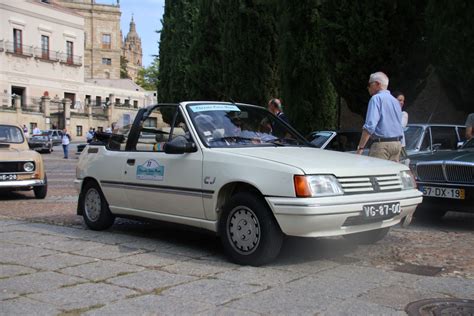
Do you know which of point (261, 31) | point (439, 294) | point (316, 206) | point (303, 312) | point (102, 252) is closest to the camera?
point (303, 312)

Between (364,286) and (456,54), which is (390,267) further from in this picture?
(456,54)

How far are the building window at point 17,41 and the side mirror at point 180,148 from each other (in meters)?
63.1

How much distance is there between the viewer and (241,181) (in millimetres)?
5492

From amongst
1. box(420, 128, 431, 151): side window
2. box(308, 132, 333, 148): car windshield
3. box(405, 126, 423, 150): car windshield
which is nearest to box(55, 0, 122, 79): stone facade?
box(308, 132, 333, 148): car windshield

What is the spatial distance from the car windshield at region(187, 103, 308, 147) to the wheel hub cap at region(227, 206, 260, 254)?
0.89m

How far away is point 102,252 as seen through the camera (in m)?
6.14

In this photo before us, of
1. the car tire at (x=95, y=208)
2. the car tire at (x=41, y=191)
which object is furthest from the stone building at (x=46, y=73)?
the car tire at (x=95, y=208)

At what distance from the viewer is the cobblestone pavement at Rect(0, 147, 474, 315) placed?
4254mm

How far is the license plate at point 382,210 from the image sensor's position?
536cm

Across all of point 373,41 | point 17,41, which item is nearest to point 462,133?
point 373,41

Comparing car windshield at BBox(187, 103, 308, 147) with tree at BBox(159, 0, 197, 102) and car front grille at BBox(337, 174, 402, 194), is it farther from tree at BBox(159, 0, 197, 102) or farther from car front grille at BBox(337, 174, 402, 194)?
tree at BBox(159, 0, 197, 102)

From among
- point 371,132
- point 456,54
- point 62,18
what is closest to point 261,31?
point 456,54

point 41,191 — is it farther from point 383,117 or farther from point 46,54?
point 46,54

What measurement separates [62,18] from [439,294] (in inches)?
2813
